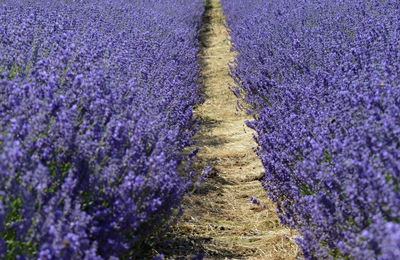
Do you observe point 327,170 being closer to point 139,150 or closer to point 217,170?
point 139,150

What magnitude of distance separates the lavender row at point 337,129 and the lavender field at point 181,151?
1 centimetres

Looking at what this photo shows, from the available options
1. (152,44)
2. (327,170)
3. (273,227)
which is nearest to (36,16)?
(152,44)

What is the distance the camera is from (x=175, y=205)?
2.21 meters

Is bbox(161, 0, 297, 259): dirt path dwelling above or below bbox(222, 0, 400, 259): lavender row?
below

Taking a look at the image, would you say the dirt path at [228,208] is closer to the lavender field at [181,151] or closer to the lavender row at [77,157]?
the lavender field at [181,151]

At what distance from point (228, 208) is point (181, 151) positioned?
559 mm

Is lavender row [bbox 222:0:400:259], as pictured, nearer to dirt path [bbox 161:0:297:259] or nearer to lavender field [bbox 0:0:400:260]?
lavender field [bbox 0:0:400:260]

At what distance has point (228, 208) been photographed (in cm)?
329

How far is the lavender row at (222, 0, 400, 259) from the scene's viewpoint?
5.31 ft

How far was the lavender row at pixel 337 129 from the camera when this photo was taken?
63.7 inches

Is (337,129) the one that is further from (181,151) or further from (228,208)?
(228,208)

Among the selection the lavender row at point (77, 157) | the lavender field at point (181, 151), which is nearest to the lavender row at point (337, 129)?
the lavender field at point (181, 151)

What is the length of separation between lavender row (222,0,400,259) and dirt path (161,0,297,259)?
0.20 m

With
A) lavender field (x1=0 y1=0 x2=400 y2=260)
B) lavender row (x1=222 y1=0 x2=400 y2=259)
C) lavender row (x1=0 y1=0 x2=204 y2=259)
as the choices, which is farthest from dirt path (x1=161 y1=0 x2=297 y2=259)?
lavender row (x1=0 y1=0 x2=204 y2=259)
